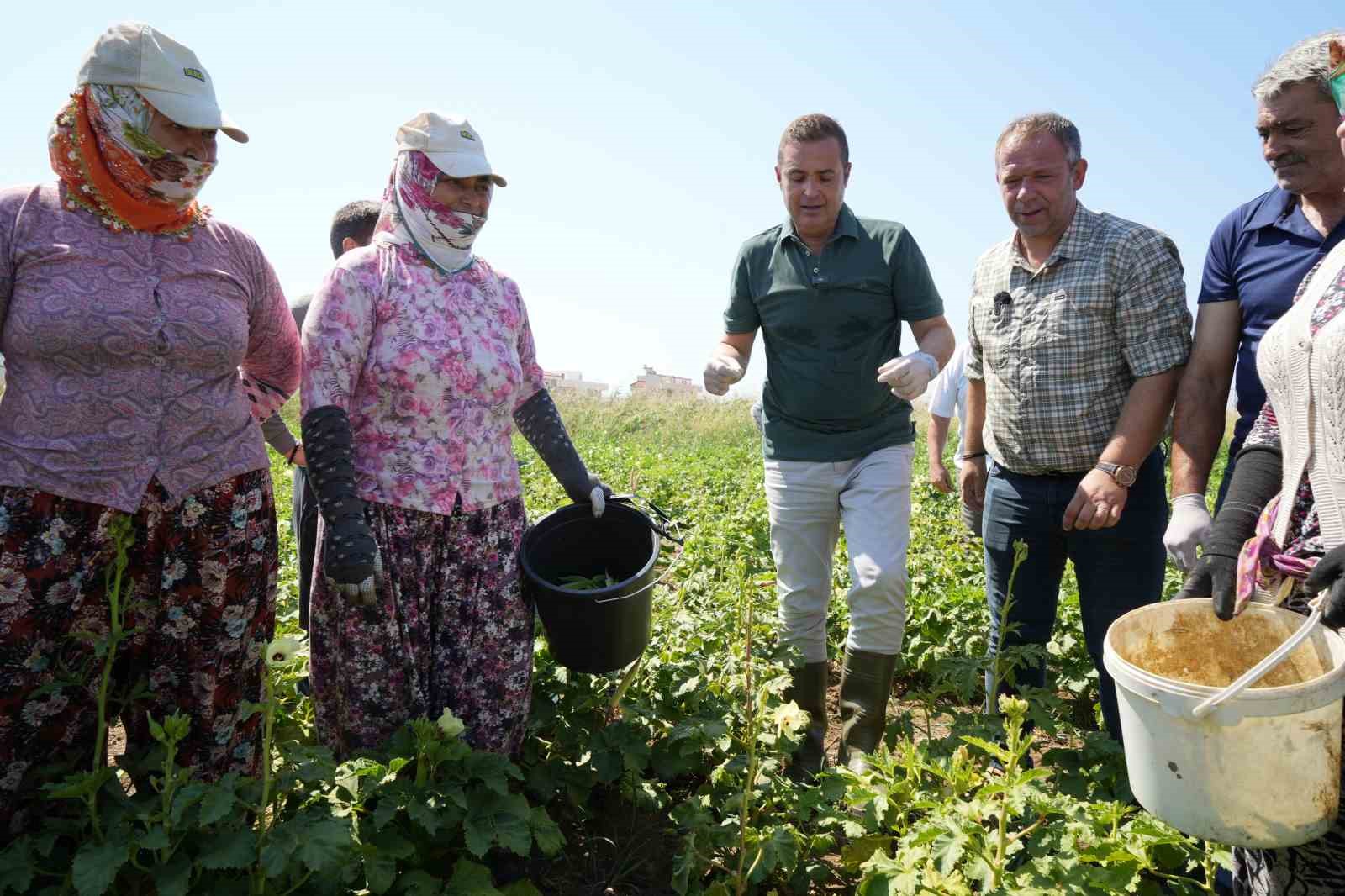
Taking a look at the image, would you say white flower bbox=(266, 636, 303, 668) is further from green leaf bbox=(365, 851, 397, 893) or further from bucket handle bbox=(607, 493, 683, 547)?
bucket handle bbox=(607, 493, 683, 547)

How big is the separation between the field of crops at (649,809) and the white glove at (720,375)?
28.5 inches

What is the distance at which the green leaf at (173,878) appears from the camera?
1713 millimetres

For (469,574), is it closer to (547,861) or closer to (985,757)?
(547,861)

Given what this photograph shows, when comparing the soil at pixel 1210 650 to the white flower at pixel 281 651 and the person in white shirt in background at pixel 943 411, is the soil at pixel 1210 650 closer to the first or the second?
the white flower at pixel 281 651

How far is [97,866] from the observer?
5.56ft

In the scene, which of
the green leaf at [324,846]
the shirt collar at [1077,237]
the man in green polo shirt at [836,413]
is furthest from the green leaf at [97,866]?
the shirt collar at [1077,237]

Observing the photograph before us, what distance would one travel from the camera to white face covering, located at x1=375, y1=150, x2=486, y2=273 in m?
2.31

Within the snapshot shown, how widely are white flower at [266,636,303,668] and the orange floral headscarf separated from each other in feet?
3.29

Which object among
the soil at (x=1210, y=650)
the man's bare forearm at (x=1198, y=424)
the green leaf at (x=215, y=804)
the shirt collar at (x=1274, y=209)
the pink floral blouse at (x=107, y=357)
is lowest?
the green leaf at (x=215, y=804)

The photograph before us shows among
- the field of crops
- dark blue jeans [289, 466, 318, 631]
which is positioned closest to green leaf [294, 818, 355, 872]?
the field of crops

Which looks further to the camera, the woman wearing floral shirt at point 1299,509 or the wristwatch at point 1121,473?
the wristwatch at point 1121,473

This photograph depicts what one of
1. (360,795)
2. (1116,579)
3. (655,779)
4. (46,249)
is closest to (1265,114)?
(1116,579)

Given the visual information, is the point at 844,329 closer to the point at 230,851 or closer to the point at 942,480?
the point at 942,480

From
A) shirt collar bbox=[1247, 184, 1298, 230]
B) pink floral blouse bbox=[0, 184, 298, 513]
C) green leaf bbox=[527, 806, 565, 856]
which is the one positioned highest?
shirt collar bbox=[1247, 184, 1298, 230]
